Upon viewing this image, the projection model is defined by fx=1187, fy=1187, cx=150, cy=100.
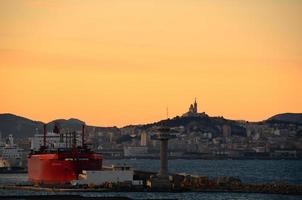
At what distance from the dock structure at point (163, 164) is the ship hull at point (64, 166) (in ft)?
55.9

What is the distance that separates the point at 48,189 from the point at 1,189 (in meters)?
7.21

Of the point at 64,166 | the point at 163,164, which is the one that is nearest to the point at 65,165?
the point at 64,166

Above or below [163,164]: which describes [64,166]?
above

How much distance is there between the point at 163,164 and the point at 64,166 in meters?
22.2

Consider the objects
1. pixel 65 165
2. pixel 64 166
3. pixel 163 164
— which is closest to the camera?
pixel 163 164

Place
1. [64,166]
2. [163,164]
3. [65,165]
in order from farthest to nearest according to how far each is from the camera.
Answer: [64,166] < [65,165] < [163,164]

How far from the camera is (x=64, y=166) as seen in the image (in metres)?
137

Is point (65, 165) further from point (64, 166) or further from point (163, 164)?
point (163, 164)

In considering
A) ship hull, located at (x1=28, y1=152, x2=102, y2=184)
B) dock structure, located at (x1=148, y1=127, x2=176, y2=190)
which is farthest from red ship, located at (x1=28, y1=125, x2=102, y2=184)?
dock structure, located at (x1=148, y1=127, x2=176, y2=190)

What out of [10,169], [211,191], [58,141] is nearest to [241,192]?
[211,191]

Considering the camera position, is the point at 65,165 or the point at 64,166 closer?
the point at 65,165

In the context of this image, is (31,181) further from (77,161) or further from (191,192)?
(191,192)

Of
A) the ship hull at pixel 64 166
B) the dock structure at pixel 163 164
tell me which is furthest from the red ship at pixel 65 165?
the dock structure at pixel 163 164

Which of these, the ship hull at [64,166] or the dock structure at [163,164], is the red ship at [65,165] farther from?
the dock structure at [163,164]
